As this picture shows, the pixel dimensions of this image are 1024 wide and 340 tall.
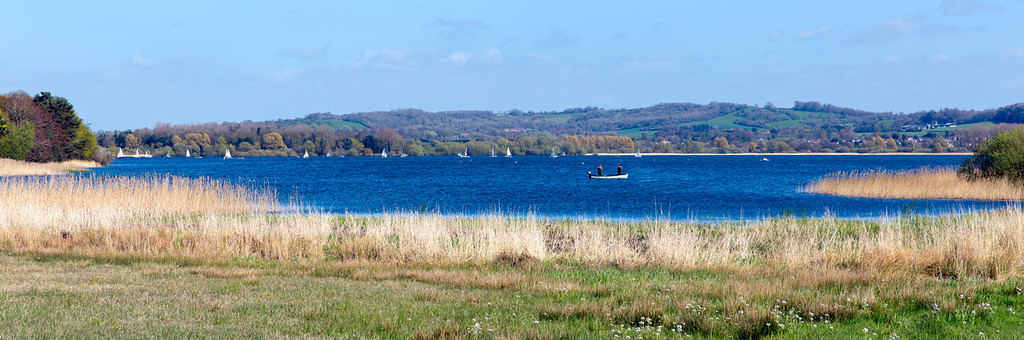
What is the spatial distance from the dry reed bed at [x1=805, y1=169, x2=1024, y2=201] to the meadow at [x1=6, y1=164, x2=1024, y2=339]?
724 inches

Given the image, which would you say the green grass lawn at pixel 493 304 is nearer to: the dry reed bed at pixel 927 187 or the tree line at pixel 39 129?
the dry reed bed at pixel 927 187

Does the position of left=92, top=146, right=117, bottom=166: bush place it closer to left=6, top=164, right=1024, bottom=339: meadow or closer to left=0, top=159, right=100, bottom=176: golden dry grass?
left=0, top=159, right=100, bottom=176: golden dry grass

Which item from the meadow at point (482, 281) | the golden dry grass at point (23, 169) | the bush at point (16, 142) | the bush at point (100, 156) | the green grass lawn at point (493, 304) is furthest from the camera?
the bush at point (100, 156)

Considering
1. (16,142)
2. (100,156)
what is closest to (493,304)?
(16,142)

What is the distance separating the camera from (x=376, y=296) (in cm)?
1061

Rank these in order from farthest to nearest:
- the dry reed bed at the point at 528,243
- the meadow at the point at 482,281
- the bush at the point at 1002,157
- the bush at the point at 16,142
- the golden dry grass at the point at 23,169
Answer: the bush at the point at 16,142 < the golden dry grass at the point at 23,169 < the bush at the point at 1002,157 < the dry reed bed at the point at 528,243 < the meadow at the point at 482,281

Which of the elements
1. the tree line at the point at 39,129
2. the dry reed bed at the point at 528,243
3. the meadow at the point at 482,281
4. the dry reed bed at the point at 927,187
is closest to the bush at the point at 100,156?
the tree line at the point at 39,129

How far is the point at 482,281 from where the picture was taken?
11992 mm

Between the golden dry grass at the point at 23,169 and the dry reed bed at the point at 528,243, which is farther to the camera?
the golden dry grass at the point at 23,169

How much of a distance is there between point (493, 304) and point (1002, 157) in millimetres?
35036

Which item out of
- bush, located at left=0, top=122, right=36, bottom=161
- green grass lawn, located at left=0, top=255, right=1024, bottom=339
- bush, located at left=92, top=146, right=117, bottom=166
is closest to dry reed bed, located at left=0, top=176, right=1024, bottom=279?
green grass lawn, located at left=0, top=255, right=1024, bottom=339

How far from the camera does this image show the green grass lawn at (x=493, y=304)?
322 inches

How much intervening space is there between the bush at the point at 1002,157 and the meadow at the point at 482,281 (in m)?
18.7

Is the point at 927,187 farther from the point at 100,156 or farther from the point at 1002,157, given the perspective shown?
the point at 100,156
